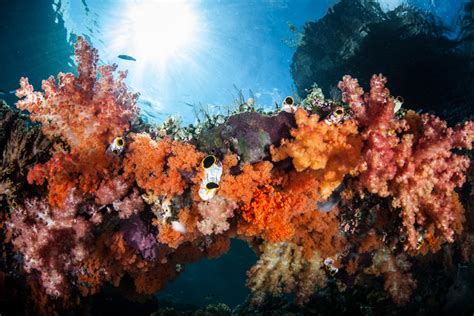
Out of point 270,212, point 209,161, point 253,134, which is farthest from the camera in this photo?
point 253,134

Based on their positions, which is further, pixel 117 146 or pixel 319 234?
pixel 319 234

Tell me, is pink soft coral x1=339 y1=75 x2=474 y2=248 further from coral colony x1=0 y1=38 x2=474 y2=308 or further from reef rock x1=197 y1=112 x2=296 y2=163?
reef rock x1=197 y1=112 x2=296 y2=163

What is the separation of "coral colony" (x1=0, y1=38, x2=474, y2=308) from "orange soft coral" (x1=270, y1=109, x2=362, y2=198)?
15 mm

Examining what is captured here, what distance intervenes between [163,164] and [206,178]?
987 millimetres

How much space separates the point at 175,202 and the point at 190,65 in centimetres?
3469

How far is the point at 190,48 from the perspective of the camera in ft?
108

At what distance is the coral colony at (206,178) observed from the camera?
380 cm

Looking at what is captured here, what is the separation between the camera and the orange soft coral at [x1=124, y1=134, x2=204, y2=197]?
4172mm

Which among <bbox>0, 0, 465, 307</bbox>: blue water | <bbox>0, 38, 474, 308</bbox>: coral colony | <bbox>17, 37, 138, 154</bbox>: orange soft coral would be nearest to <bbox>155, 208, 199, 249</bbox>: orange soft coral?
<bbox>0, 38, 474, 308</bbox>: coral colony

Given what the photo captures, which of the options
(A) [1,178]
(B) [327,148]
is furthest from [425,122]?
(A) [1,178]

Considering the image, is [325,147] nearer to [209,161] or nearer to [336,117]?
[336,117]

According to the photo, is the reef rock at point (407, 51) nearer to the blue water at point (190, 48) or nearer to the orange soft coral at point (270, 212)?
the blue water at point (190, 48)

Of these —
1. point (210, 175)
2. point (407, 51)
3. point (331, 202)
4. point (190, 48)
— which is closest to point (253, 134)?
point (210, 175)

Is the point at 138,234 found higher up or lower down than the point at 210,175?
lower down
